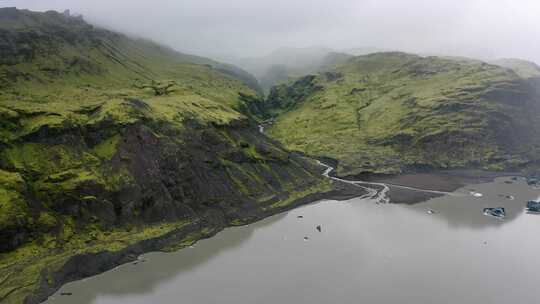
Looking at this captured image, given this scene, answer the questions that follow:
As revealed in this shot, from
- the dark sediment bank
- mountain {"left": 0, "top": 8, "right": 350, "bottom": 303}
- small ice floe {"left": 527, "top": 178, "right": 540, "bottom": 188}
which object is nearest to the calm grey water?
mountain {"left": 0, "top": 8, "right": 350, "bottom": 303}

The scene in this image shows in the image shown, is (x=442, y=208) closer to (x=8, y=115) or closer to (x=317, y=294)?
(x=317, y=294)

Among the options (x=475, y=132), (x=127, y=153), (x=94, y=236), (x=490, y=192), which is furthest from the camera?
(x=475, y=132)

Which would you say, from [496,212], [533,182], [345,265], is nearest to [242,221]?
[345,265]

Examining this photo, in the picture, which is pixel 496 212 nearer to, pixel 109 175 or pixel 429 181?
pixel 429 181

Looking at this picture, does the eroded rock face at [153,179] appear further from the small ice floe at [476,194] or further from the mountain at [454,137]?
the small ice floe at [476,194]

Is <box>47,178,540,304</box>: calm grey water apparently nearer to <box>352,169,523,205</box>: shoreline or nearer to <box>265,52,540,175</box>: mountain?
<box>352,169,523,205</box>: shoreline

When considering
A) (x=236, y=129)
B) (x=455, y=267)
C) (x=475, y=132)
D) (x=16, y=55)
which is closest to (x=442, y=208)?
(x=455, y=267)

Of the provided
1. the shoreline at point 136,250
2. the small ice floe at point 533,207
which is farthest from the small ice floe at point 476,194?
the shoreline at point 136,250
